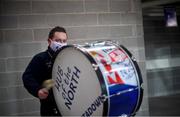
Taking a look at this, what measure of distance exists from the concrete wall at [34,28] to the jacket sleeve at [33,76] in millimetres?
863

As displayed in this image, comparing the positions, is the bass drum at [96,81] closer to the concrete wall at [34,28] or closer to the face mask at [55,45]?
the face mask at [55,45]

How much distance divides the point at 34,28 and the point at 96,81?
1.71 meters

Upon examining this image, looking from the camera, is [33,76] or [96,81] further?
[33,76]

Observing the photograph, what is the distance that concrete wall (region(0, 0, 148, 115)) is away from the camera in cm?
375

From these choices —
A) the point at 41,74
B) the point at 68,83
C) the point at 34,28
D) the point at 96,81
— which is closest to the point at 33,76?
the point at 41,74

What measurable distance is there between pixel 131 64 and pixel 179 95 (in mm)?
4250

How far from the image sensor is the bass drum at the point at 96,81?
2379 millimetres

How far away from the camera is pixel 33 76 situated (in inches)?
116

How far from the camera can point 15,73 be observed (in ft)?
12.4

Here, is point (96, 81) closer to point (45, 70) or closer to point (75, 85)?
point (75, 85)

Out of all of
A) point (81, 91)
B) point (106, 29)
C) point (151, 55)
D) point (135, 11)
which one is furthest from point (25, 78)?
point (151, 55)

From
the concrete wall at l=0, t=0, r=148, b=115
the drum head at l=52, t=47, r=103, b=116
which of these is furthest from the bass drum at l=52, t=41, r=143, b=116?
the concrete wall at l=0, t=0, r=148, b=115

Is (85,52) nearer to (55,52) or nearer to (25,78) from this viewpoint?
(55,52)

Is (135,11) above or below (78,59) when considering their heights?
above
